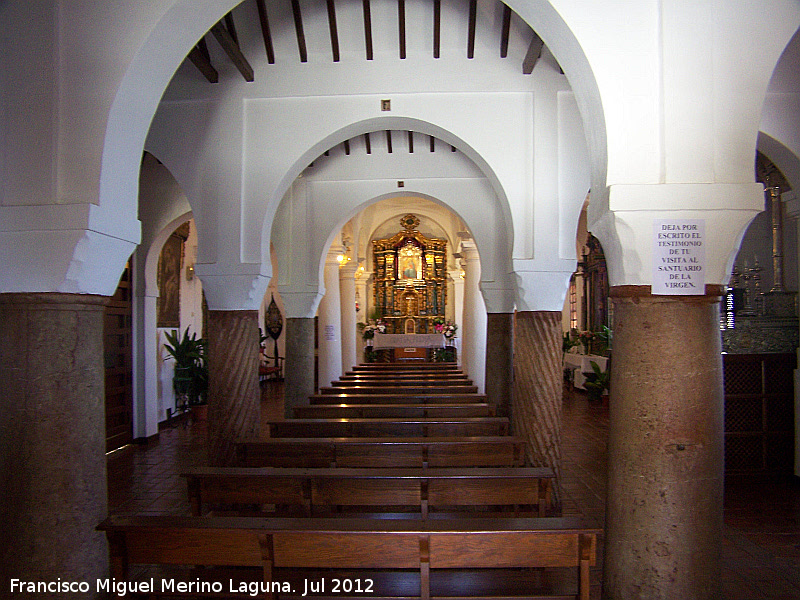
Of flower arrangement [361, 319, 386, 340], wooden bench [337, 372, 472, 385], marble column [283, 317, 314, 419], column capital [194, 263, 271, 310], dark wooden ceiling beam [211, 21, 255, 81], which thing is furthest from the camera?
flower arrangement [361, 319, 386, 340]

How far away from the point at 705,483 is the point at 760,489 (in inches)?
195

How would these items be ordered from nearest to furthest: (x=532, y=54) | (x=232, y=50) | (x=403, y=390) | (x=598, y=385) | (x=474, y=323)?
1. (x=232, y=50)
2. (x=532, y=54)
3. (x=403, y=390)
4. (x=474, y=323)
5. (x=598, y=385)

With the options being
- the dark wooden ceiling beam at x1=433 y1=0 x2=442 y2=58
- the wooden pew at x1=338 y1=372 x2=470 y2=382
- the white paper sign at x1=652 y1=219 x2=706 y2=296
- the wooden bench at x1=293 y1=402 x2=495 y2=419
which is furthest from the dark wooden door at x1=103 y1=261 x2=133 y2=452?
the white paper sign at x1=652 y1=219 x2=706 y2=296

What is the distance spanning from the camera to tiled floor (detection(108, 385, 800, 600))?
4.51m

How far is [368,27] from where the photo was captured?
604 centimetres

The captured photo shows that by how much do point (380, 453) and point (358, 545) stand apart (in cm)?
248

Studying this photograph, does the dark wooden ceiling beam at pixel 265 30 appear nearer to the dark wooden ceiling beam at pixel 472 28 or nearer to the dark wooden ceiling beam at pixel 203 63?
the dark wooden ceiling beam at pixel 203 63

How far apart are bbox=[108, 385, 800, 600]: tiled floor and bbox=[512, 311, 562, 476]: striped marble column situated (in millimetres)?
826

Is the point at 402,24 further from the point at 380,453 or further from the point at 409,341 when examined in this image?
the point at 409,341

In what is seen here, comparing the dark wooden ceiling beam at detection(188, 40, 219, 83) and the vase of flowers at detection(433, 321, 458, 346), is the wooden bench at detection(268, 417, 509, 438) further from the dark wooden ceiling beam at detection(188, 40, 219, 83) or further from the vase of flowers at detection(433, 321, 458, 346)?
the vase of flowers at detection(433, 321, 458, 346)

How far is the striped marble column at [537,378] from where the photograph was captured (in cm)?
656

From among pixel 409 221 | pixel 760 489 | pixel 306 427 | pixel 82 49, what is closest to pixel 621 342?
pixel 82 49

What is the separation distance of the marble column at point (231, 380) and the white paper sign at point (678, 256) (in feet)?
15.3

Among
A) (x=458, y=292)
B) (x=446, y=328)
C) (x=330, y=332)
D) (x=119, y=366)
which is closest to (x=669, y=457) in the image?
(x=119, y=366)
